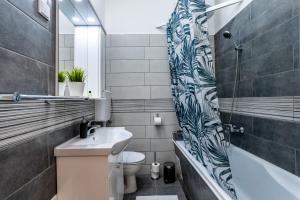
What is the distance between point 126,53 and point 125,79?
0.42 m

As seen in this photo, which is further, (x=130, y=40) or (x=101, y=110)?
(x=130, y=40)

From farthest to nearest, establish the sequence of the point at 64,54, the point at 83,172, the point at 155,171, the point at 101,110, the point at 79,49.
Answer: the point at 155,171, the point at 101,110, the point at 79,49, the point at 64,54, the point at 83,172

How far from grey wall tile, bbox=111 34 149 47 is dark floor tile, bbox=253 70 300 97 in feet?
5.75

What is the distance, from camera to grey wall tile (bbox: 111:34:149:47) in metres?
3.00

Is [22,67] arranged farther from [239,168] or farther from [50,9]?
[239,168]

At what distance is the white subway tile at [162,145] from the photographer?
9.86ft

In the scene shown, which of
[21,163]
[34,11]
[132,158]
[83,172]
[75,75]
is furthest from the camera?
[132,158]

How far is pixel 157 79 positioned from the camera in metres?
3.02

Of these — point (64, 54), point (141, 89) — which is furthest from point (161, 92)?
point (64, 54)

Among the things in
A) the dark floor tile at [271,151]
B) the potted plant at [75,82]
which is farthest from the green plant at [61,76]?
the dark floor tile at [271,151]

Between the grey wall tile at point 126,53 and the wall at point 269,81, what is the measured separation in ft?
4.39

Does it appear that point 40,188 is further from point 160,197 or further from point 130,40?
point 130,40

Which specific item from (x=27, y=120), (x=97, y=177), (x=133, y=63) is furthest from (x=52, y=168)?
(x=133, y=63)

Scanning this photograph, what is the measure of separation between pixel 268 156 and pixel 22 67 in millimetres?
2117
